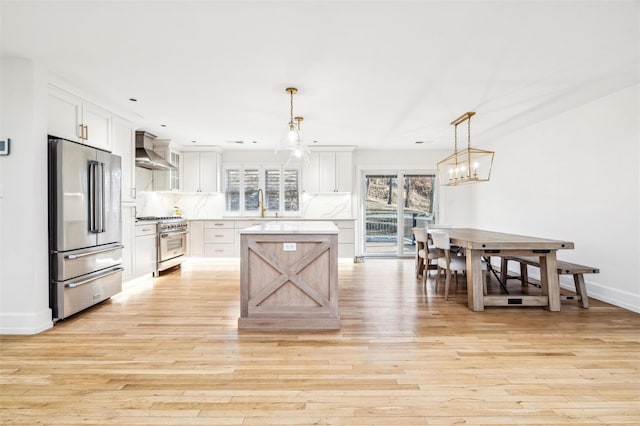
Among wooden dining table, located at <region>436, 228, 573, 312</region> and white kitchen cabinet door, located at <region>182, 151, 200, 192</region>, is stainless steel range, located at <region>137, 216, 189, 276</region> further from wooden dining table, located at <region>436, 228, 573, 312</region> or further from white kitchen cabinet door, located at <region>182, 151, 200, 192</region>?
wooden dining table, located at <region>436, 228, 573, 312</region>

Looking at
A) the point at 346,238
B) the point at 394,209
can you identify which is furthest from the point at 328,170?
the point at 394,209

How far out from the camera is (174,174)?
657 centimetres

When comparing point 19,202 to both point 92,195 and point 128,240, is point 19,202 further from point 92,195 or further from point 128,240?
point 128,240

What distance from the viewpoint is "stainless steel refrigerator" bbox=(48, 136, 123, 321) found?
302 cm

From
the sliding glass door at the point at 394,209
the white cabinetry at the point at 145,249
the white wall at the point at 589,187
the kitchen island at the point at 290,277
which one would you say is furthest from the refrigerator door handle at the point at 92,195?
the white wall at the point at 589,187

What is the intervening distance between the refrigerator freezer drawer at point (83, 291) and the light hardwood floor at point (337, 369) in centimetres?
13

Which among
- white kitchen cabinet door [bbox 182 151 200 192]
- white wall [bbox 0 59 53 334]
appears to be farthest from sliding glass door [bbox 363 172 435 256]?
white wall [bbox 0 59 53 334]

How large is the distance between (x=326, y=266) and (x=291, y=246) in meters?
0.37

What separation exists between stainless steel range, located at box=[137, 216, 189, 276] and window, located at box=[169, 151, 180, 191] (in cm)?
84

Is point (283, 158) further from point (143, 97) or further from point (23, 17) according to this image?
point (23, 17)

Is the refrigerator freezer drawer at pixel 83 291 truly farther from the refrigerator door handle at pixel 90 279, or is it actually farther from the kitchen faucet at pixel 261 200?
the kitchen faucet at pixel 261 200

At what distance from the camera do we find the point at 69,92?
332 cm

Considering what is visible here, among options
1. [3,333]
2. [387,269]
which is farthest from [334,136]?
[3,333]

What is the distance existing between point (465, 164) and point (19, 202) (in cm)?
553
